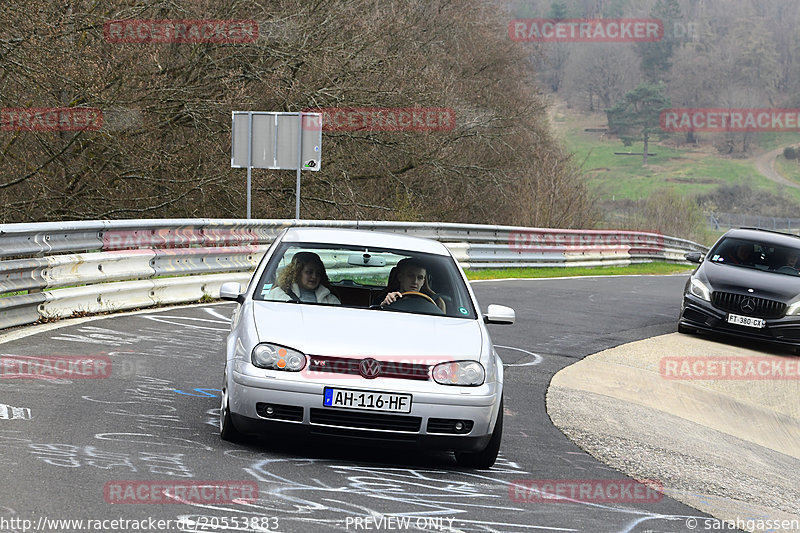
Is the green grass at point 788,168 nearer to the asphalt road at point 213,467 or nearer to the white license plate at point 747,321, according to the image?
the white license plate at point 747,321

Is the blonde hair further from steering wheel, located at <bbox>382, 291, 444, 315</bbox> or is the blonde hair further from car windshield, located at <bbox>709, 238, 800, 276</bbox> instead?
car windshield, located at <bbox>709, 238, 800, 276</bbox>

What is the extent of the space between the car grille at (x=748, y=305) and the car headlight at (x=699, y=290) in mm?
105

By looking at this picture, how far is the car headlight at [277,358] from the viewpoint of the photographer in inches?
242

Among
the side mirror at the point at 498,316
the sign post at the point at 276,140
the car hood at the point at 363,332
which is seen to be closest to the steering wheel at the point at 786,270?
the sign post at the point at 276,140

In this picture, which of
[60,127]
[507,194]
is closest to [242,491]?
[60,127]

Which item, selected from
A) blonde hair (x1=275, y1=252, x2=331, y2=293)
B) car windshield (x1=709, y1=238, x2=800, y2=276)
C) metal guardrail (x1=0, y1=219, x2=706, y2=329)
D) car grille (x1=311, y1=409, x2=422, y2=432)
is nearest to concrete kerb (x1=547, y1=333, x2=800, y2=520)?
car grille (x1=311, y1=409, x2=422, y2=432)

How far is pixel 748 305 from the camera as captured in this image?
591 inches

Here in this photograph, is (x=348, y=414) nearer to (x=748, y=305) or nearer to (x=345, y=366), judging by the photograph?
(x=345, y=366)

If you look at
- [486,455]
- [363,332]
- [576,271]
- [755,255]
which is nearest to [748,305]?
[755,255]

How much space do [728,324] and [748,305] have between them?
370 mm

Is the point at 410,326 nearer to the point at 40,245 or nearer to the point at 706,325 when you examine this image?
the point at 40,245

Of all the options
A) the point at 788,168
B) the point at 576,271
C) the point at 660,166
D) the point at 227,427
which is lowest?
the point at 576,271

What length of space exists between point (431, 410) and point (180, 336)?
5.65 m

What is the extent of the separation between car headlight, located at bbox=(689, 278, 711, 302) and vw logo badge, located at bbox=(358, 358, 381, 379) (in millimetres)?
10153
